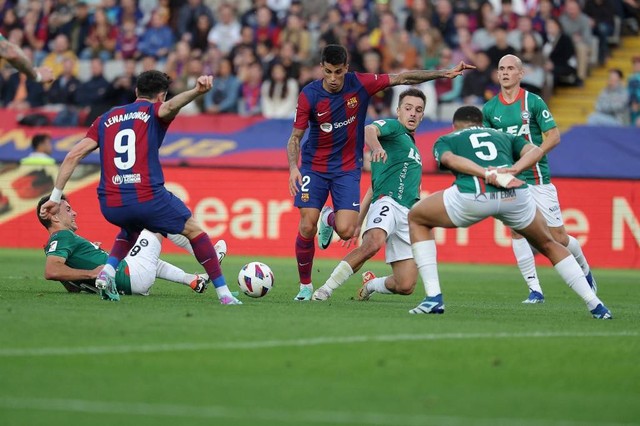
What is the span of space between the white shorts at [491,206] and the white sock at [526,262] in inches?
127

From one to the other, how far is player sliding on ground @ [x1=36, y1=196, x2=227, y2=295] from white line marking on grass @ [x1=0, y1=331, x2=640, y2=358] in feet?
13.5

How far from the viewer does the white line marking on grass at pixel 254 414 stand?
6.33 m

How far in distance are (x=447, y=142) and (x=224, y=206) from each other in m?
11.4

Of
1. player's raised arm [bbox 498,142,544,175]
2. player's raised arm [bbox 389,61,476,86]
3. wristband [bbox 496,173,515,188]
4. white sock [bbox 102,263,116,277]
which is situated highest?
player's raised arm [bbox 389,61,476,86]

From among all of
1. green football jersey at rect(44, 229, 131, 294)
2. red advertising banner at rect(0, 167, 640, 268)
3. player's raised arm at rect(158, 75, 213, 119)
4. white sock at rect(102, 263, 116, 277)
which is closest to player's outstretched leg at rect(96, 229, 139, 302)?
white sock at rect(102, 263, 116, 277)

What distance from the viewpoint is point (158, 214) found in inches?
444

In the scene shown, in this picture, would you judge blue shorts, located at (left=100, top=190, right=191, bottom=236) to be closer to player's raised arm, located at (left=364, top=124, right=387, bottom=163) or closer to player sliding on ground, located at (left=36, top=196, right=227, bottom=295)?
player sliding on ground, located at (left=36, top=196, right=227, bottom=295)

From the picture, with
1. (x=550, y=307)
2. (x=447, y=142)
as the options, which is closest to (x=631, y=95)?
(x=550, y=307)

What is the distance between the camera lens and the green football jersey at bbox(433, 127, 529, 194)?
10.6 m

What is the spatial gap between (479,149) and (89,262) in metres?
4.20

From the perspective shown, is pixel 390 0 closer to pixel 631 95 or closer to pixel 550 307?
pixel 631 95

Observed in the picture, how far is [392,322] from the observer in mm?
10141

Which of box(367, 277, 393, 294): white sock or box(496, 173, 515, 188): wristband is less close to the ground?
box(496, 173, 515, 188): wristband

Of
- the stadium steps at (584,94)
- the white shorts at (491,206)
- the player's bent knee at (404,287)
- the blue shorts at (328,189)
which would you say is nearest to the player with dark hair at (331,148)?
the blue shorts at (328,189)
